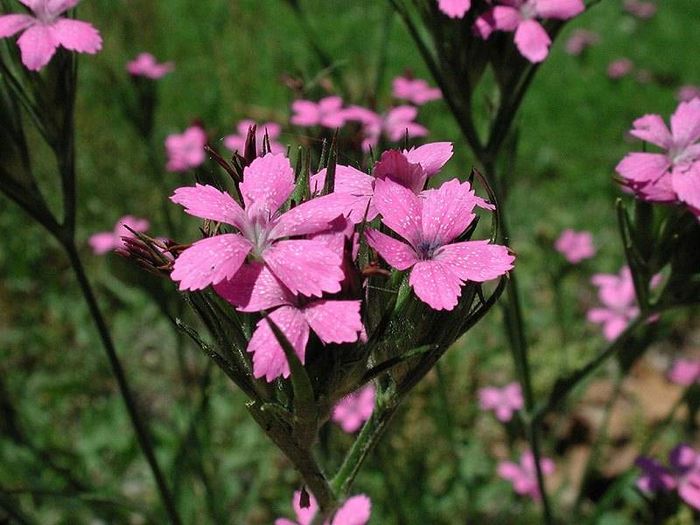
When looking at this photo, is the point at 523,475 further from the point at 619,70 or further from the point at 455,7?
the point at 619,70

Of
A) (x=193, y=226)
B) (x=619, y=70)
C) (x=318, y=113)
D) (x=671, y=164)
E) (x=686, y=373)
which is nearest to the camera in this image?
(x=671, y=164)

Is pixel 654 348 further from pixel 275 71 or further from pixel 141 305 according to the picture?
pixel 275 71

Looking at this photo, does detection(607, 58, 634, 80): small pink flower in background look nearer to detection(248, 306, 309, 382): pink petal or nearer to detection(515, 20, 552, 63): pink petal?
detection(515, 20, 552, 63): pink petal

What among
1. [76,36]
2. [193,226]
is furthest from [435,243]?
[193,226]

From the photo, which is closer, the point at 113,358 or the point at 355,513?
the point at 355,513

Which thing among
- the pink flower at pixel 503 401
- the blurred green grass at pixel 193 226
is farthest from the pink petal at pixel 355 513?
the pink flower at pixel 503 401

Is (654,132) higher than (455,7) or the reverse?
the reverse

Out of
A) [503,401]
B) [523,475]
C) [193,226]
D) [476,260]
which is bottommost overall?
[523,475]
